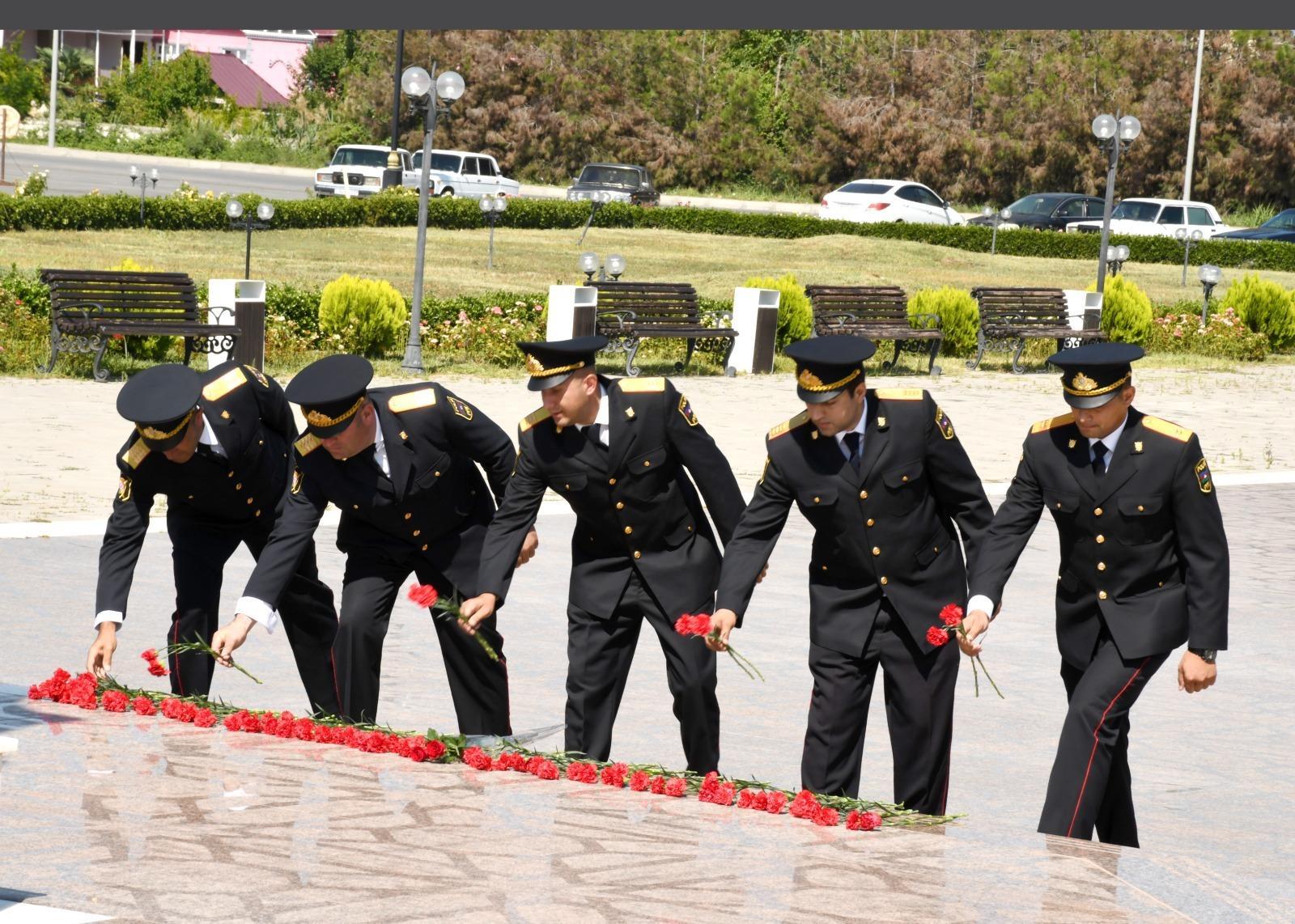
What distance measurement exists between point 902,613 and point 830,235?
32.6m

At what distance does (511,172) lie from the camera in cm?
5534

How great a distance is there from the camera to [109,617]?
5527 millimetres

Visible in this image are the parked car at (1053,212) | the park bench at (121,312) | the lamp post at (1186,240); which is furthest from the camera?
the parked car at (1053,212)

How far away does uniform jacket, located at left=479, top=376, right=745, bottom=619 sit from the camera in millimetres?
5727

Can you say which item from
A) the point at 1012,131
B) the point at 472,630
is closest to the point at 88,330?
the point at 472,630

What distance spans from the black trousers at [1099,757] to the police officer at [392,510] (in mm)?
1885

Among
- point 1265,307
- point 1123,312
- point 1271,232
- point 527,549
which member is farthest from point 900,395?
point 1271,232

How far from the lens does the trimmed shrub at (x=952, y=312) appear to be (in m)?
22.0

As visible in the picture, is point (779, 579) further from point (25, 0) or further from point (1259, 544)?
point (25, 0)

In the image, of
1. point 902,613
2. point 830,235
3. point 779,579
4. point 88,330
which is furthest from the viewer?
point 830,235

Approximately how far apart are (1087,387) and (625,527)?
1.59 m

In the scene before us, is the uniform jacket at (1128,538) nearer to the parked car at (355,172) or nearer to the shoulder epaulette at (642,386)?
the shoulder epaulette at (642,386)

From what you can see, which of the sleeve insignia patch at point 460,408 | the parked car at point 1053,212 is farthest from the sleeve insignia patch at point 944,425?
the parked car at point 1053,212

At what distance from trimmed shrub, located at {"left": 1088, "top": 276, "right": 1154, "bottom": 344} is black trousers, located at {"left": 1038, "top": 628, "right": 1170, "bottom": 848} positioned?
61.8 feet
